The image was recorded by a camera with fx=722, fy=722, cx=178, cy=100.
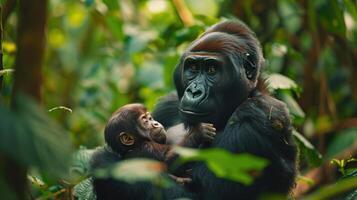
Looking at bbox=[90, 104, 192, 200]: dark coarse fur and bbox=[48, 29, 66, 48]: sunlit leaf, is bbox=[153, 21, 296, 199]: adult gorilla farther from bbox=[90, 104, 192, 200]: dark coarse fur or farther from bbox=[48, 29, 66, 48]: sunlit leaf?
bbox=[48, 29, 66, 48]: sunlit leaf

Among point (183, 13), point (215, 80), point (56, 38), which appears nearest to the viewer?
point (215, 80)

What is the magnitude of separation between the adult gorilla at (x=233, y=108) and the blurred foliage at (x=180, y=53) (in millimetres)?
371

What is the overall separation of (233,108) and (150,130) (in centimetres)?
51

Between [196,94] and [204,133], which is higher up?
[196,94]

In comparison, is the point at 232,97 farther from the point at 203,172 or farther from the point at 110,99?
the point at 110,99

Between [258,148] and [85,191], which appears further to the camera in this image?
[85,191]

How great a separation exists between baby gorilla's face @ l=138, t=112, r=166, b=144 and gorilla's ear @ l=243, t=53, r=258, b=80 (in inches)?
24.9

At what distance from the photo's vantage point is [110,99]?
304 inches

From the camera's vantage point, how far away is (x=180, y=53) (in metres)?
6.14

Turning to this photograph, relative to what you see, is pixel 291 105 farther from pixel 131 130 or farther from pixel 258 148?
pixel 131 130

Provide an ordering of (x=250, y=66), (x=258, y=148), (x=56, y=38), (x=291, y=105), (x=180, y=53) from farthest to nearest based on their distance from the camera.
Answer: (x=56, y=38), (x=180, y=53), (x=291, y=105), (x=250, y=66), (x=258, y=148)

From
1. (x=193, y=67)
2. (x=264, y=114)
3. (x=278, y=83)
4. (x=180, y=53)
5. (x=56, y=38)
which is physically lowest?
(x=56, y=38)

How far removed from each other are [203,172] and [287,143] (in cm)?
49

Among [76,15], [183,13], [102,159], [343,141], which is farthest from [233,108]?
[76,15]
